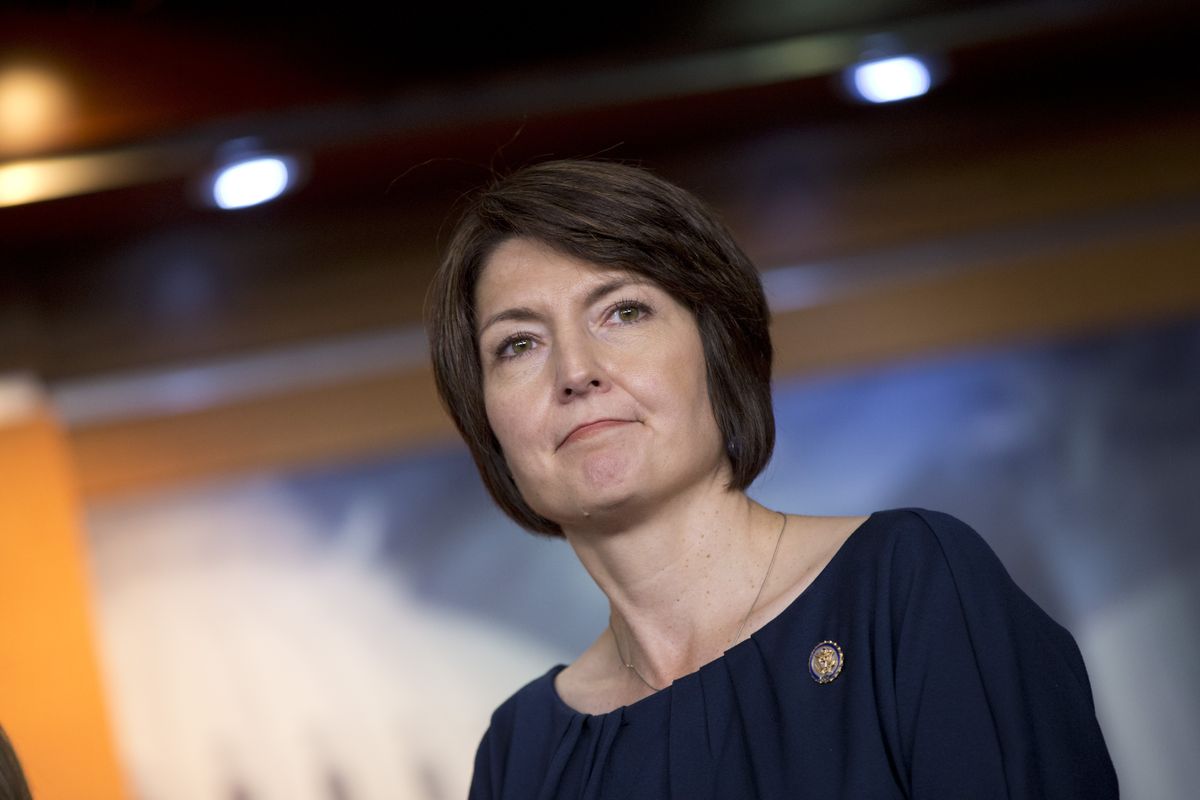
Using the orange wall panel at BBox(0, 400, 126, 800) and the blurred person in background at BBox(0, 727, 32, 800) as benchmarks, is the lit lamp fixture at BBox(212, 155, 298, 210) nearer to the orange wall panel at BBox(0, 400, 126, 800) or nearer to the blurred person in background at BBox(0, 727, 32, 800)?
the orange wall panel at BBox(0, 400, 126, 800)

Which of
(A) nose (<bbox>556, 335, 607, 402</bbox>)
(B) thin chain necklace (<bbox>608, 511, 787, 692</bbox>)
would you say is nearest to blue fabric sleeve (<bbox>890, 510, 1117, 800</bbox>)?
(B) thin chain necklace (<bbox>608, 511, 787, 692</bbox>)

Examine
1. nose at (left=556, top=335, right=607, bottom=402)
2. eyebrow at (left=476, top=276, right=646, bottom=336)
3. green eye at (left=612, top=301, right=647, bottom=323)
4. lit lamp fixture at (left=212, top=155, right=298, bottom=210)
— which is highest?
lit lamp fixture at (left=212, top=155, right=298, bottom=210)

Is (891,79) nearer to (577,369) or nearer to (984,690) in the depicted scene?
(577,369)

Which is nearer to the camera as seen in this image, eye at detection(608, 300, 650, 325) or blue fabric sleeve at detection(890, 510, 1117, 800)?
blue fabric sleeve at detection(890, 510, 1117, 800)

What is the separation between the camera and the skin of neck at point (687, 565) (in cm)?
189

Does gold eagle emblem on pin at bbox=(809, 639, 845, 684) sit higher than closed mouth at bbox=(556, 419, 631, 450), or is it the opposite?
closed mouth at bbox=(556, 419, 631, 450)

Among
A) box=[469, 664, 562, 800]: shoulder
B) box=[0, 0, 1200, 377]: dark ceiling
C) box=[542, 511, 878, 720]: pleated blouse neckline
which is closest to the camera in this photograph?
box=[542, 511, 878, 720]: pleated blouse neckline

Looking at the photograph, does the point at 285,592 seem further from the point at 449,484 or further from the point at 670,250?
the point at 670,250

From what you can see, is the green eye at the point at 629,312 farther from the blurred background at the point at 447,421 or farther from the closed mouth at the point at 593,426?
the blurred background at the point at 447,421

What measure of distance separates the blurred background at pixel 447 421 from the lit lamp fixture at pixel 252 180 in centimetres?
2

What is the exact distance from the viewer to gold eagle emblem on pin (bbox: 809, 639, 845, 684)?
1695 millimetres

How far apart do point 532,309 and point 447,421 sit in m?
2.56

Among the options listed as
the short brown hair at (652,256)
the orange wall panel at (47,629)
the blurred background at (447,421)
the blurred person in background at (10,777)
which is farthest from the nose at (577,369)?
the orange wall panel at (47,629)

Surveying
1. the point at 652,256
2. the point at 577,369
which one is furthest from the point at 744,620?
the point at 652,256
